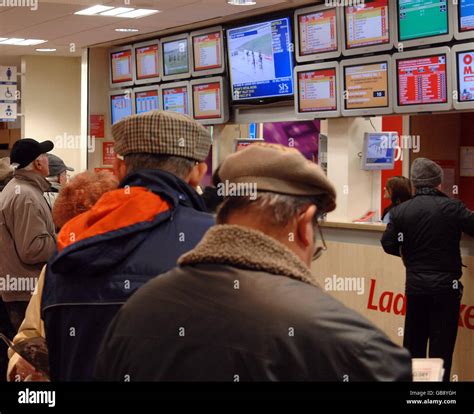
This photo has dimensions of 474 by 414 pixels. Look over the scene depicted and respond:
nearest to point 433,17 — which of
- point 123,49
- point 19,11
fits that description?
point 19,11

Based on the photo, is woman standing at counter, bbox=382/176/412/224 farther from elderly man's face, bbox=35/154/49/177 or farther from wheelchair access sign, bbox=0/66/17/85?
wheelchair access sign, bbox=0/66/17/85

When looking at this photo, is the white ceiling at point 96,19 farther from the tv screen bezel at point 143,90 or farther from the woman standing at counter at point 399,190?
the woman standing at counter at point 399,190

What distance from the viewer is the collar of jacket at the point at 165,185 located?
210cm

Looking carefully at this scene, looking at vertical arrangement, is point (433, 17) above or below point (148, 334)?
above

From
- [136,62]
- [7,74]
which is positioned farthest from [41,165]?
[7,74]

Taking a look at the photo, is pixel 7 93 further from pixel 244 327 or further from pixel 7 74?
pixel 244 327

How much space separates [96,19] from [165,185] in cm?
628

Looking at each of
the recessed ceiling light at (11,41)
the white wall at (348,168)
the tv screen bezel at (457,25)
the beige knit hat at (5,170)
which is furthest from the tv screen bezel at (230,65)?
the recessed ceiling light at (11,41)

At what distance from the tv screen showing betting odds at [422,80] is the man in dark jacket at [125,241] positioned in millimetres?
3959

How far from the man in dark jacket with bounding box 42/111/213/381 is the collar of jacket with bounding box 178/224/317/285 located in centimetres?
49

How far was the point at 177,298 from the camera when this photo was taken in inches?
57.9

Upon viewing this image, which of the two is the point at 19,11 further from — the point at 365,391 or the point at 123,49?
the point at 365,391

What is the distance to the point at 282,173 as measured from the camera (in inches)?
61.7

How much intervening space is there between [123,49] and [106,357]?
8.44 meters
